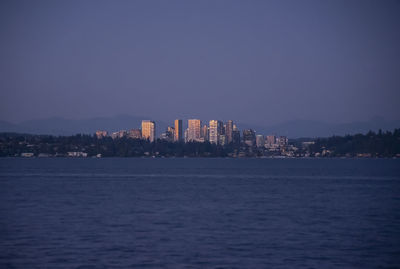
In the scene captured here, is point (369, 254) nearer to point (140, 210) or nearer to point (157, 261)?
point (157, 261)

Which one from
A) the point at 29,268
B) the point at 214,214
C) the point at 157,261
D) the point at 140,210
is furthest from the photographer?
the point at 140,210

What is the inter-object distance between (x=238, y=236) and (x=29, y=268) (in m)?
10.6

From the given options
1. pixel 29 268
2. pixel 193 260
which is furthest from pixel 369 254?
pixel 29 268

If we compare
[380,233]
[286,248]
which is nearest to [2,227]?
[286,248]

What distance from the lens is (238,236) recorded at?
25094 millimetres

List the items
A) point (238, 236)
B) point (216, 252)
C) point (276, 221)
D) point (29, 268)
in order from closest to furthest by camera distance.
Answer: point (29, 268) → point (216, 252) → point (238, 236) → point (276, 221)

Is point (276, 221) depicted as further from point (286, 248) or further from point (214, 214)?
point (286, 248)

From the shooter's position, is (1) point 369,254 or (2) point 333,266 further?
(1) point 369,254

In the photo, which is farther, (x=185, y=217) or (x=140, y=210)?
(x=140, y=210)

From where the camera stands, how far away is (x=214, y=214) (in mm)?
34219

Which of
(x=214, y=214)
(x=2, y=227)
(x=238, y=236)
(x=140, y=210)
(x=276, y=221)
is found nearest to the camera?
(x=238, y=236)

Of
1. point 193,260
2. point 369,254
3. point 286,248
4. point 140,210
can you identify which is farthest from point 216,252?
point 140,210

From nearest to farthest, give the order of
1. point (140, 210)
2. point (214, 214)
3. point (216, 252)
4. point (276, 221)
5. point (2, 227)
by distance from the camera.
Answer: point (216, 252) → point (2, 227) → point (276, 221) → point (214, 214) → point (140, 210)

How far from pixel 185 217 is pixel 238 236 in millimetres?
7894
